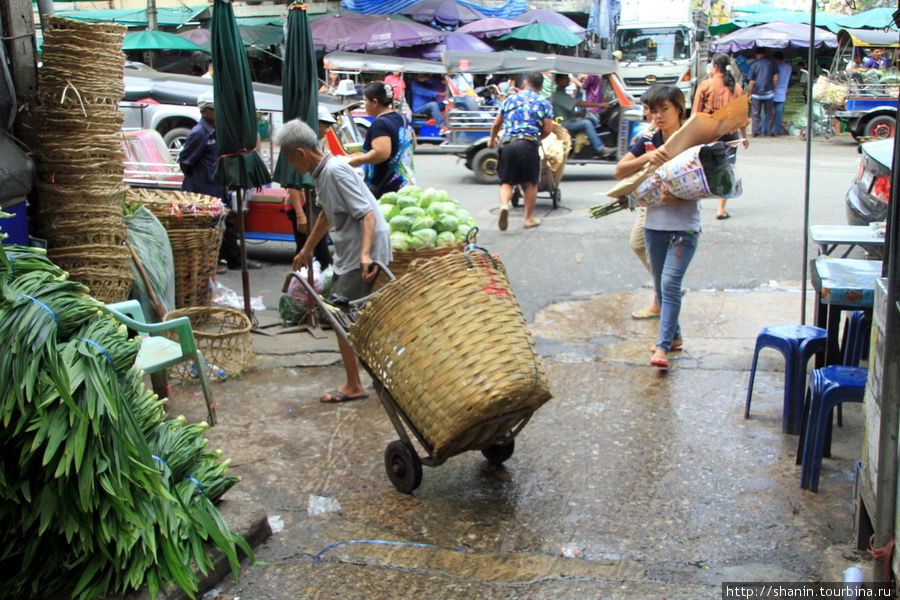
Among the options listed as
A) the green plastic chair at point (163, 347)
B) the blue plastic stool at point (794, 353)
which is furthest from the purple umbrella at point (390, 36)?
the blue plastic stool at point (794, 353)

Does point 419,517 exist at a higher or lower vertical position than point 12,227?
lower

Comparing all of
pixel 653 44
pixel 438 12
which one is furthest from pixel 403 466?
pixel 438 12

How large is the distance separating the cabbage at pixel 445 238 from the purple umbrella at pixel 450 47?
1831 centimetres

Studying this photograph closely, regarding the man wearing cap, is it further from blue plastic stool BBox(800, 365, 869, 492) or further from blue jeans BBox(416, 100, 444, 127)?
blue jeans BBox(416, 100, 444, 127)

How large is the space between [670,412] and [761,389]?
0.74 metres

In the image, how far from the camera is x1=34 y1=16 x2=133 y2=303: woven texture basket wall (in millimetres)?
5125

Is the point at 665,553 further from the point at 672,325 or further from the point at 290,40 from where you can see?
the point at 290,40

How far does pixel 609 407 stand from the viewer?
4918 mm

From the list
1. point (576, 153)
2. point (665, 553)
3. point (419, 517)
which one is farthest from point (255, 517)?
point (576, 153)

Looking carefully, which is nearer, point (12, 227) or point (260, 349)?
point (12, 227)

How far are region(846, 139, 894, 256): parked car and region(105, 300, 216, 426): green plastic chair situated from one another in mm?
5190

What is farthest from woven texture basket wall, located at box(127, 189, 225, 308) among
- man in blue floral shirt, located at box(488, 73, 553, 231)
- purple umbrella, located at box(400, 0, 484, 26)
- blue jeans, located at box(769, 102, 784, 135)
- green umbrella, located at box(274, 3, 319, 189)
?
purple umbrella, located at box(400, 0, 484, 26)

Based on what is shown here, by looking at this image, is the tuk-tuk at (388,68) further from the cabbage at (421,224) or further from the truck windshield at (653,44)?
the cabbage at (421,224)

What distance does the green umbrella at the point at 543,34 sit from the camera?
2509 cm
